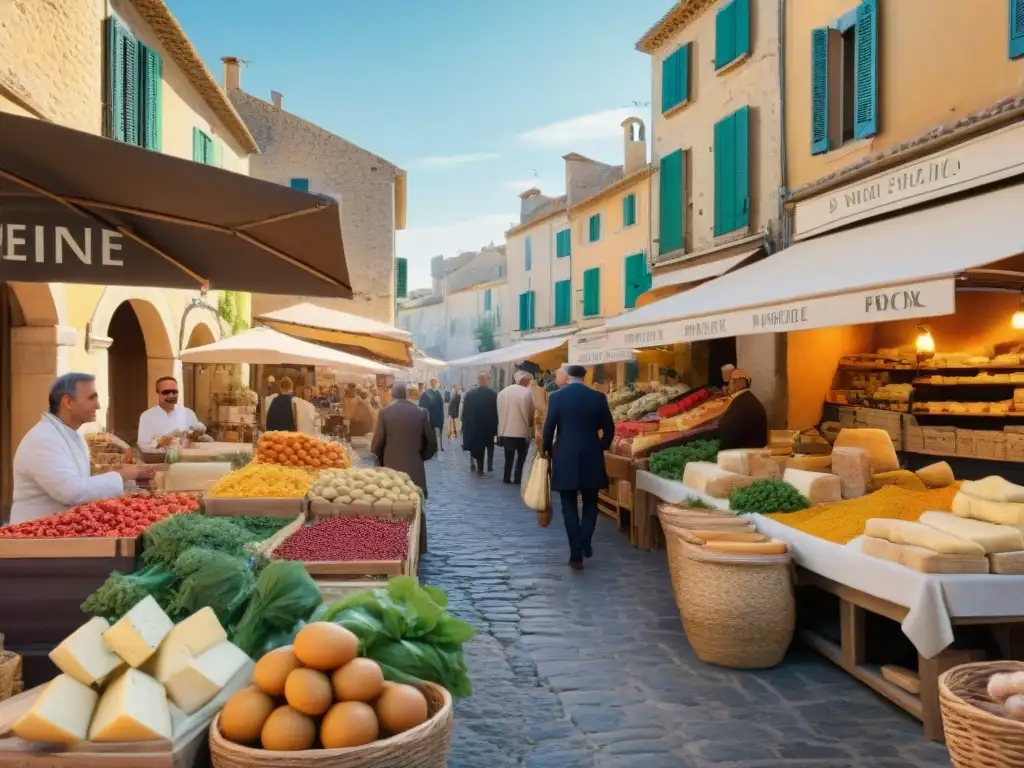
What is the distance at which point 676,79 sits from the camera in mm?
14797

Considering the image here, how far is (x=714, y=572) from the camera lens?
539 centimetres

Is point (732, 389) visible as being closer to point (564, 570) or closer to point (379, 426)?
point (564, 570)

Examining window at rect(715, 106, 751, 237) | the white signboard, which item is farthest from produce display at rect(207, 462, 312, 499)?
window at rect(715, 106, 751, 237)

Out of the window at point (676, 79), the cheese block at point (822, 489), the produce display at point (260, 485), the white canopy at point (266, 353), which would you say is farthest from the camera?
the window at point (676, 79)

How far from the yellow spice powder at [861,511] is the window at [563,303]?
24.9 metres

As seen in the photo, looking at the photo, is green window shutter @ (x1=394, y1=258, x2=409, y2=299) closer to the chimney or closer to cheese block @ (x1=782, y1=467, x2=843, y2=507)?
the chimney

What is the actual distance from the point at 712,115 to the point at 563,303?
59.0 feet

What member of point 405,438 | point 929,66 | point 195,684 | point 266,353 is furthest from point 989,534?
point 266,353

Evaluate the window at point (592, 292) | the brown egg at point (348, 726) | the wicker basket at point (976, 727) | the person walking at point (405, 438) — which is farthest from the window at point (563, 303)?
the brown egg at point (348, 726)

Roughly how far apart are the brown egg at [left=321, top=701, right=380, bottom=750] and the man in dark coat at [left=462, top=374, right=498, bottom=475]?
1356 centimetres

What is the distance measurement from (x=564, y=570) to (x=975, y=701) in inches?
208

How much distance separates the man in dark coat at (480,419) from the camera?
16062 mm

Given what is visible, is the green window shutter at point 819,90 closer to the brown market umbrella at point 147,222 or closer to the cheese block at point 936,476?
the cheese block at point 936,476

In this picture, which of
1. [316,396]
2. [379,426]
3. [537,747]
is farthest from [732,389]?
[316,396]
